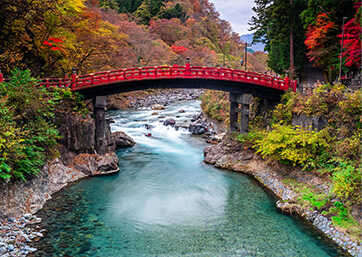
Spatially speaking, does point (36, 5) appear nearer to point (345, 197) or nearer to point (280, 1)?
point (280, 1)

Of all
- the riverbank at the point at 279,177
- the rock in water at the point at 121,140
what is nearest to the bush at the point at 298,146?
the riverbank at the point at 279,177

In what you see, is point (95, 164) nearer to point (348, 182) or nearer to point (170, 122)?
point (348, 182)

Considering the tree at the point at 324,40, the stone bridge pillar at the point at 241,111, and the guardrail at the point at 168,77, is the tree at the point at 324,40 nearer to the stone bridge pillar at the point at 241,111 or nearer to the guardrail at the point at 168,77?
the guardrail at the point at 168,77

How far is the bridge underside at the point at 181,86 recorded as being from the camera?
22.4 m

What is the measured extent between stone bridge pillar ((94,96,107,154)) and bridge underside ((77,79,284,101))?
62 centimetres

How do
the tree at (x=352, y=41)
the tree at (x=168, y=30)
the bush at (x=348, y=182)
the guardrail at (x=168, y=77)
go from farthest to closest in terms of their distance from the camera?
the tree at (x=168, y=30) → the guardrail at (x=168, y=77) → the tree at (x=352, y=41) → the bush at (x=348, y=182)

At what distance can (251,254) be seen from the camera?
39.2 feet

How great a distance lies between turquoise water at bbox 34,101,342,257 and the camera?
1233cm

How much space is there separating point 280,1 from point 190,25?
63.6 metres

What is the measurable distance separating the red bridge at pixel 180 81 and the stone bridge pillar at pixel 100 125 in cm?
63

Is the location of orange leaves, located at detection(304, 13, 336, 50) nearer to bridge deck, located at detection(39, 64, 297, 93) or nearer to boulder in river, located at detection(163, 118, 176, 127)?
bridge deck, located at detection(39, 64, 297, 93)

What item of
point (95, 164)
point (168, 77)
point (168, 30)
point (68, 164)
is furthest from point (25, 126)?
point (168, 30)

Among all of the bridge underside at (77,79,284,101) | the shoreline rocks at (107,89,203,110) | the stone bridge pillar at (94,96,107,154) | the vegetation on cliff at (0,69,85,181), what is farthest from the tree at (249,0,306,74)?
the shoreline rocks at (107,89,203,110)

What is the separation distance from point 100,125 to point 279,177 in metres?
13.5
